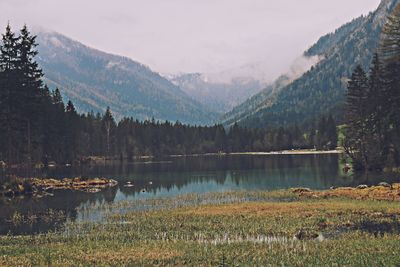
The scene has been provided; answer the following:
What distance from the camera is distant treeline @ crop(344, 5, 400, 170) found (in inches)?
3063


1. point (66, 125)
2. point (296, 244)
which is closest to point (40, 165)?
point (66, 125)

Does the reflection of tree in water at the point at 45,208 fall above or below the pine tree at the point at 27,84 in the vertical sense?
below

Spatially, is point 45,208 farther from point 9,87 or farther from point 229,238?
point 9,87

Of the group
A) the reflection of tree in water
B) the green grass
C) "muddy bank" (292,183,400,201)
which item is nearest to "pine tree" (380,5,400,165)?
"muddy bank" (292,183,400,201)

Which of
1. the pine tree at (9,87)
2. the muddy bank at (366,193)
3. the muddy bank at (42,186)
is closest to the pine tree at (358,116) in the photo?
the muddy bank at (366,193)

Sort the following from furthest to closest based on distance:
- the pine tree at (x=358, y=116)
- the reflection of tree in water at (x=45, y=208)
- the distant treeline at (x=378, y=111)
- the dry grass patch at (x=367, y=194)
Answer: the pine tree at (x=358, y=116)
the distant treeline at (x=378, y=111)
the dry grass patch at (x=367, y=194)
the reflection of tree in water at (x=45, y=208)

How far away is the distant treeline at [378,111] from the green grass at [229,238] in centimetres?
3484

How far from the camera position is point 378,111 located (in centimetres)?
8744

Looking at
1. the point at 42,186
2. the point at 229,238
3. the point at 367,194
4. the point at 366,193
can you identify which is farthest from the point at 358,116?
the point at 229,238

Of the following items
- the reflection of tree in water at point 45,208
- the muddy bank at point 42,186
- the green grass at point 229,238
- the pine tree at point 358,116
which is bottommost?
the green grass at point 229,238

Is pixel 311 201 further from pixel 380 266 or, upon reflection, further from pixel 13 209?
pixel 13 209

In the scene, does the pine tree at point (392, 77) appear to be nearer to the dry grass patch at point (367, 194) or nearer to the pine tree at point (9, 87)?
the dry grass patch at point (367, 194)

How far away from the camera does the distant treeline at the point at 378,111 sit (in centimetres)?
7781

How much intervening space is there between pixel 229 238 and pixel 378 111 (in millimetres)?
62893
